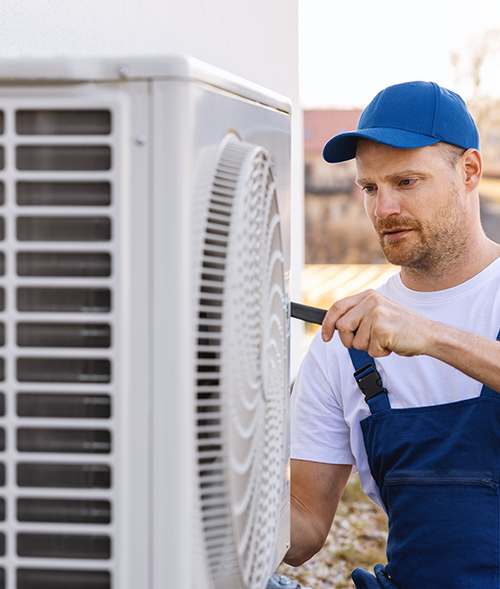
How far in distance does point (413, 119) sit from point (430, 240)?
27 cm

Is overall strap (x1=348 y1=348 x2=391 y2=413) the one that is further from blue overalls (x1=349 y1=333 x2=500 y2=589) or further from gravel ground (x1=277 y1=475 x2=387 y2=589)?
gravel ground (x1=277 y1=475 x2=387 y2=589)

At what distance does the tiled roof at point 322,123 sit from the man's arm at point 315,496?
11531 mm

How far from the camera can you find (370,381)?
1.50m

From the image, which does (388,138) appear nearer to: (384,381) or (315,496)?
(384,381)

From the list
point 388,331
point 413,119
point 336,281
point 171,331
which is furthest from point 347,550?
point 336,281

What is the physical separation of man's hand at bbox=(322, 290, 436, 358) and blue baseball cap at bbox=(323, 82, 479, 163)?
0.45 meters

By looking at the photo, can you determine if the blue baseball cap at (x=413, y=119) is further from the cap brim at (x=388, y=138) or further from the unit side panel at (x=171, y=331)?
the unit side panel at (x=171, y=331)

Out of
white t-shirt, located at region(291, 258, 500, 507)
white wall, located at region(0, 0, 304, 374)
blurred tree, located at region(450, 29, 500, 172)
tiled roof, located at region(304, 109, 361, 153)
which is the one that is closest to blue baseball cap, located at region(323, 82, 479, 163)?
white t-shirt, located at region(291, 258, 500, 507)

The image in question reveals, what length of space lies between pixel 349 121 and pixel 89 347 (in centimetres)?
1268

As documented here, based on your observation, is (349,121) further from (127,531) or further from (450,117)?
(127,531)

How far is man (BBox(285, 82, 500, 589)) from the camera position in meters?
1.35

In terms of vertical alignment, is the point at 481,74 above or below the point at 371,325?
above

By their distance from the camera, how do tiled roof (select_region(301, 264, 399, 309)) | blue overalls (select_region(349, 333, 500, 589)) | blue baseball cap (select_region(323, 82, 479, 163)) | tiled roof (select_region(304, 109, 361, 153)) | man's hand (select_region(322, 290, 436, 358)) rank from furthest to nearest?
tiled roof (select_region(304, 109, 361, 153)) → tiled roof (select_region(301, 264, 399, 309)) → blue baseball cap (select_region(323, 82, 479, 163)) → blue overalls (select_region(349, 333, 500, 589)) → man's hand (select_region(322, 290, 436, 358))

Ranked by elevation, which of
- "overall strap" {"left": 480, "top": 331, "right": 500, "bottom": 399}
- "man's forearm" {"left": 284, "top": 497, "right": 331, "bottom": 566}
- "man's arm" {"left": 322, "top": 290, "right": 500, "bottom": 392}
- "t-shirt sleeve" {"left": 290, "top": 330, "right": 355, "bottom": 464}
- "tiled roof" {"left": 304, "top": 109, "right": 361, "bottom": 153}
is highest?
"tiled roof" {"left": 304, "top": 109, "right": 361, "bottom": 153}
